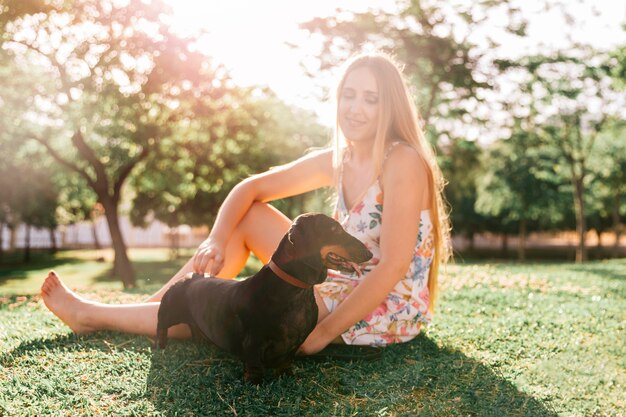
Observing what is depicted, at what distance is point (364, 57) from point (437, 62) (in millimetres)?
13082

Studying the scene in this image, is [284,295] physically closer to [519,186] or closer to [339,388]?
[339,388]

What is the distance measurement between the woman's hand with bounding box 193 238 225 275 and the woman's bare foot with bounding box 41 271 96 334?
1.06 metres

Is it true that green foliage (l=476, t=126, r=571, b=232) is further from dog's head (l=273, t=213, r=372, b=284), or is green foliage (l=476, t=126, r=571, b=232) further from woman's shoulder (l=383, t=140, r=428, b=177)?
dog's head (l=273, t=213, r=372, b=284)

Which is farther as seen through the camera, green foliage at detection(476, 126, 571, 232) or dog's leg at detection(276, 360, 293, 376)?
green foliage at detection(476, 126, 571, 232)

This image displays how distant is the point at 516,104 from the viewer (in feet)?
59.9

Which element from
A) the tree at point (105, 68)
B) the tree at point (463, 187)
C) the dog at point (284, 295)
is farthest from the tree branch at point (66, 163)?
the tree at point (463, 187)

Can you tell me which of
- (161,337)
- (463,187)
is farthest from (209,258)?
(463,187)

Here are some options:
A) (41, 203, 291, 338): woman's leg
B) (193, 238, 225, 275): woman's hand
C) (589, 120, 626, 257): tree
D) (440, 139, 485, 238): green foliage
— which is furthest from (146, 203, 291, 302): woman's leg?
(589, 120, 626, 257): tree

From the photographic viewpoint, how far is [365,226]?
13.0 feet

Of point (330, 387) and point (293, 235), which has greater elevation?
point (293, 235)

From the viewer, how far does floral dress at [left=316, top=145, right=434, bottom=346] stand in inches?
154

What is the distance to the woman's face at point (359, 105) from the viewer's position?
3.88 m

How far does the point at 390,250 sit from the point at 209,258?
1.22 metres

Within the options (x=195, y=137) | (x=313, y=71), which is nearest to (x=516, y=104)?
(x=313, y=71)
